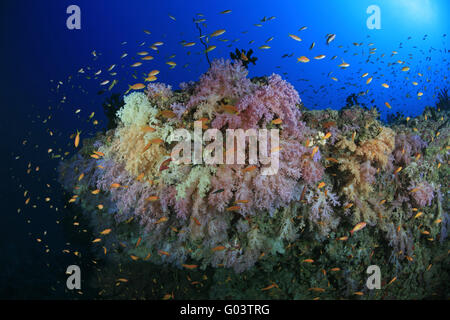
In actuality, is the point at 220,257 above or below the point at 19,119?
below

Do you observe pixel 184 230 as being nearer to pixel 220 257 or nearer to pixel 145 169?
pixel 220 257

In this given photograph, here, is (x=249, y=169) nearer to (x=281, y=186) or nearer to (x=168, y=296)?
(x=281, y=186)

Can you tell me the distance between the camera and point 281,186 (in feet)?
12.6

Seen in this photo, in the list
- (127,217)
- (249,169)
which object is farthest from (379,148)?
(127,217)

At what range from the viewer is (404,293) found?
521cm

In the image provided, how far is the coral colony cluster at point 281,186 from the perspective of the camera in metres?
3.91

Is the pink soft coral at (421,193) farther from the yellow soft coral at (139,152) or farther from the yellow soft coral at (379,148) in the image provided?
the yellow soft coral at (139,152)

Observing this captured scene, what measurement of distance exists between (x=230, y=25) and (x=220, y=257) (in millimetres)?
152991

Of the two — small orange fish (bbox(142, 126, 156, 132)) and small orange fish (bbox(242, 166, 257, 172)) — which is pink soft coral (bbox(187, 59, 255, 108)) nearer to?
small orange fish (bbox(142, 126, 156, 132))

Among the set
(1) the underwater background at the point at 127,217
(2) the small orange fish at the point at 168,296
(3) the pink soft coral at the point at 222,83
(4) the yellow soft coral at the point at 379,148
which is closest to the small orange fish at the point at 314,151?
(1) the underwater background at the point at 127,217

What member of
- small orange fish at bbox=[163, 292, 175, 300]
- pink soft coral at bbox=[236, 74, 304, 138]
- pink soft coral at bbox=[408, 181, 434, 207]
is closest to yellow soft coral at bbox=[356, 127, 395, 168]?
pink soft coral at bbox=[408, 181, 434, 207]
